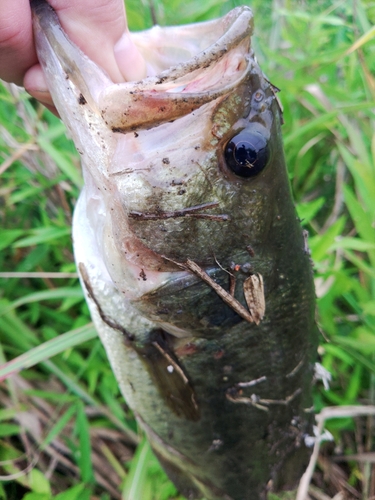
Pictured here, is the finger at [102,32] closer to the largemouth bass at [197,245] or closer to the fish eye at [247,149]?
the largemouth bass at [197,245]

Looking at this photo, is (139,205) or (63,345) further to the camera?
(63,345)

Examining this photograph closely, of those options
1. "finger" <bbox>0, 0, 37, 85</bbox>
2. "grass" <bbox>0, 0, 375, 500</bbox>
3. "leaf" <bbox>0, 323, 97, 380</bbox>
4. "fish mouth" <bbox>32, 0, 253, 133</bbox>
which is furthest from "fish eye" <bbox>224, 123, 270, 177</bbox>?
"leaf" <bbox>0, 323, 97, 380</bbox>

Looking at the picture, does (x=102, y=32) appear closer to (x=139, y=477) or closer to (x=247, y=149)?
(x=247, y=149)

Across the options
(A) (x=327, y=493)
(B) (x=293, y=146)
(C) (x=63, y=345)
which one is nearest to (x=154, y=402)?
(C) (x=63, y=345)

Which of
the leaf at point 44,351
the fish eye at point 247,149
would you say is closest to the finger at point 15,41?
the fish eye at point 247,149

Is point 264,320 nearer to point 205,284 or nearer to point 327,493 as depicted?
point 205,284

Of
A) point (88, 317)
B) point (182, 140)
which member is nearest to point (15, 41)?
point (182, 140)

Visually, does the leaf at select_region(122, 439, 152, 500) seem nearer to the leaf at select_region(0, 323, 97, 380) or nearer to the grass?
the grass
